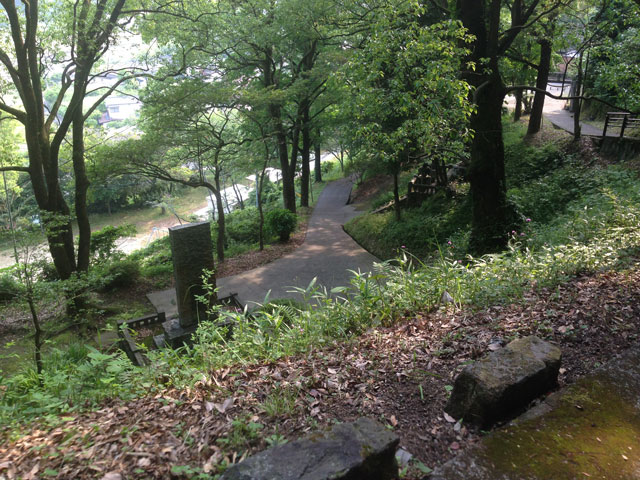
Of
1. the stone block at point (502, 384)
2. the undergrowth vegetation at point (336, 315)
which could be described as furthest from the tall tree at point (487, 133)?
the stone block at point (502, 384)

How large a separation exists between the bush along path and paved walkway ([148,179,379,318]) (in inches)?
217

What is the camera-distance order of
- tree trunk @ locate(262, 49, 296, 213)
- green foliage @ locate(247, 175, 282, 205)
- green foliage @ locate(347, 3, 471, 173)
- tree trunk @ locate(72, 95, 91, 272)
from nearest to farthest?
green foliage @ locate(347, 3, 471, 173)
tree trunk @ locate(72, 95, 91, 272)
tree trunk @ locate(262, 49, 296, 213)
green foliage @ locate(247, 175, 282, 205)

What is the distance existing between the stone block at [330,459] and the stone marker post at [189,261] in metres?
4.62

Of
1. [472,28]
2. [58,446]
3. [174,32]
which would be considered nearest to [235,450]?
[58,446]

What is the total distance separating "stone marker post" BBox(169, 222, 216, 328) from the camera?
634cm

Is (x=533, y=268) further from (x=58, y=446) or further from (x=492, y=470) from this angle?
(x=58, y=446)

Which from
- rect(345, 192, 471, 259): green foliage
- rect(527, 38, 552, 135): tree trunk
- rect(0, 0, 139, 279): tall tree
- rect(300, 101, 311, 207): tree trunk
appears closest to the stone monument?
rect(0, 0, 139, 279): tall tree

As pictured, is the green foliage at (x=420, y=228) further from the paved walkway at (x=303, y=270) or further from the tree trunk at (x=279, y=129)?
the tree trunk at (x=279, y=129)

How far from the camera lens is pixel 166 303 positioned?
34.3 ft

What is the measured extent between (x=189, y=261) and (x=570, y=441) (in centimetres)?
556

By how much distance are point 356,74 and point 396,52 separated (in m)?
0.92

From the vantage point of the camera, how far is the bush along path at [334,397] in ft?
7.57

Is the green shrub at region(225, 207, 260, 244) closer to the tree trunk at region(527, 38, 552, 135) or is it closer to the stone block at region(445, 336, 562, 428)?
the tree trunk at region(527, 38, 552, 135)

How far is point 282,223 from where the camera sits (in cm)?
1496
